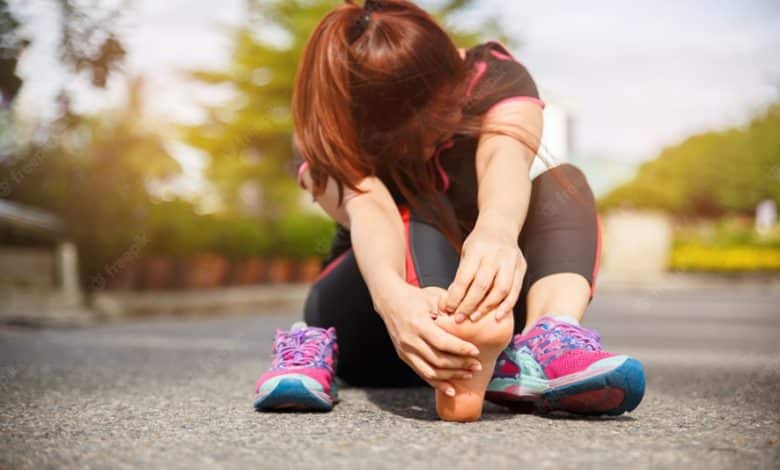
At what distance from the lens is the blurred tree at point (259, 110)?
12.0 meters

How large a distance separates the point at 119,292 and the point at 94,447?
409 cm

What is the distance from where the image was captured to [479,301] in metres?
1.14

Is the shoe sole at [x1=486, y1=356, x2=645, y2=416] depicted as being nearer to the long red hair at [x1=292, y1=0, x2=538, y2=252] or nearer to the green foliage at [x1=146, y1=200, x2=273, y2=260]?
the long red hair at [x1=292, y1=0, x2=538, y2=252]

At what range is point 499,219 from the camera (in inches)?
49.9

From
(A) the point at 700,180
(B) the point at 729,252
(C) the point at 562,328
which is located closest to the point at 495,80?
(C) the point at 562,328

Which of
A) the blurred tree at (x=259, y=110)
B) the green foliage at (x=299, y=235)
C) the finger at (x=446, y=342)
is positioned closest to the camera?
the finger at (x=446, y=342)

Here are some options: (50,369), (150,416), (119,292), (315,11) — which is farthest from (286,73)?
(150,416)

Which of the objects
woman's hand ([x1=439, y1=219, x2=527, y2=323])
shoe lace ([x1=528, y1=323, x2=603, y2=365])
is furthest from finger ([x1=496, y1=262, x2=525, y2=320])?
shoe lace ([x1=528, y1=323, x2=603, y2=365])

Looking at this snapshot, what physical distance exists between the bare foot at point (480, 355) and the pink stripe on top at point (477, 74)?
467 millimetres

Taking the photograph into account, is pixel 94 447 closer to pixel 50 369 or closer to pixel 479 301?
pixel 479 301

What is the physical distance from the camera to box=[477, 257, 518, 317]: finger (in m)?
1.15

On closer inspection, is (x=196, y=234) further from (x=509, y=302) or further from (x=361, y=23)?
(x=509, y=302)

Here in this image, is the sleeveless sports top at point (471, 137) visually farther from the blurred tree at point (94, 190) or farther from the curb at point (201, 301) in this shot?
the curb at point (201, 301)

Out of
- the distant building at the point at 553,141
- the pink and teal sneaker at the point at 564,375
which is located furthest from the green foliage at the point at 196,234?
the pink and teal sneaker at the point at 564,375
